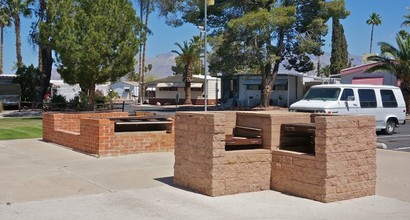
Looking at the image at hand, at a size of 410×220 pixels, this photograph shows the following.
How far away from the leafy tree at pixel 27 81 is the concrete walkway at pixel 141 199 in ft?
106

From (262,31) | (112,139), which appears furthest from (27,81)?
(112,139)

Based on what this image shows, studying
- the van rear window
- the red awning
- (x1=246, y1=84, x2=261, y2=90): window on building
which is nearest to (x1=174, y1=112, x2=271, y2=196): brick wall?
the van rear window

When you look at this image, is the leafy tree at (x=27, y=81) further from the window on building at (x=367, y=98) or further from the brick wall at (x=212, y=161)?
Answer: the brick wall at (x=212, y=161)

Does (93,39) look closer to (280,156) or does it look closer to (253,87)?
(253,87)

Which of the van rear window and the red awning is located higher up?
the red awning

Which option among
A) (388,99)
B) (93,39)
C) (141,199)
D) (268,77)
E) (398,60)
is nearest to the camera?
(141,199)

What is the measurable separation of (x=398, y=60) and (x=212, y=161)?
3026 centimetres

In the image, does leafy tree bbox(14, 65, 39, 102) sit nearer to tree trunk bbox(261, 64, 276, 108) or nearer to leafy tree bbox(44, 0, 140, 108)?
leafy tree bbox(44, 0, 140, 108)

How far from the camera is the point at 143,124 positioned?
1345 cm

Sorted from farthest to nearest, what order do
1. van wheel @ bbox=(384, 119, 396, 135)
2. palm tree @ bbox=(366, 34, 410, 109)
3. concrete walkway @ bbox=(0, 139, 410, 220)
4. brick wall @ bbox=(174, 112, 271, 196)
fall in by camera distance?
1. palm tree @ bbox=(366, 34, 410, 109)
2. van wheel @ bbox=(384, 119, 396, 135)
3. brick wall @ bbox=(174, 112, 271, 196)
4. concrete walkway @ bbox=(0, 139, 410, 220)

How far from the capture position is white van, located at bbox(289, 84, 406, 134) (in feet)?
60.4

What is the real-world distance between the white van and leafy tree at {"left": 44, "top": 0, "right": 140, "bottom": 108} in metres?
14.1

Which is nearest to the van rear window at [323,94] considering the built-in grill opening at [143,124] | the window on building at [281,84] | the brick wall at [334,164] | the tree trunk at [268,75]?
the built-in grill opening at [143,124]

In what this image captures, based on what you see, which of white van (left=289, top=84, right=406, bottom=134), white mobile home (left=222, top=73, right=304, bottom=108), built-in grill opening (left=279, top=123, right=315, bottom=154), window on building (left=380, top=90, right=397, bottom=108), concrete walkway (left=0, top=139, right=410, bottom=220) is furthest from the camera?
white mobile home (left=222, top=73, right=304, bottom=108)
